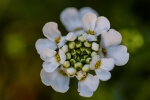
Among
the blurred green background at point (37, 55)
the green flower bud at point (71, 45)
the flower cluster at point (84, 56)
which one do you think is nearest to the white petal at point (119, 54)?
the flower cluster at point (84, 56)

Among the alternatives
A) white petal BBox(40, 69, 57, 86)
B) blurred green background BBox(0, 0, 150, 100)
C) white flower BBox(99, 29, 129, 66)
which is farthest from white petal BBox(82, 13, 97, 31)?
blurred green background BBox(0, 0, 150, 100)

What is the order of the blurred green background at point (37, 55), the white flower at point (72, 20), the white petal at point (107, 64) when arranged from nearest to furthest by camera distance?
the white petal at point (107, 64) → the white flower at point (72, 20) → the blurred green background at point (37, 55)

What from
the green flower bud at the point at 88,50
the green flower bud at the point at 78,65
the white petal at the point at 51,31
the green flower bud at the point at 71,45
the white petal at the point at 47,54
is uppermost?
the white petal at the point at 51,31

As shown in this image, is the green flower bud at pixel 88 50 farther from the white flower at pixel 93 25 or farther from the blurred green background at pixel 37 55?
the blurred green background at pixel 37 55

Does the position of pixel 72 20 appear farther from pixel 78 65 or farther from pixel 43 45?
pixel 78 65

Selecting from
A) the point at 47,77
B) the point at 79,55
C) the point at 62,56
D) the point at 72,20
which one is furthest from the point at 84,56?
the point at 72,20

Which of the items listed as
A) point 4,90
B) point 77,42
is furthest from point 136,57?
point 4,90

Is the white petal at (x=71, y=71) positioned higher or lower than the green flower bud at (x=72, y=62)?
lower

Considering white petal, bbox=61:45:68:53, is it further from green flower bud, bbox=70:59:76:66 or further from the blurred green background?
the blurred green background
